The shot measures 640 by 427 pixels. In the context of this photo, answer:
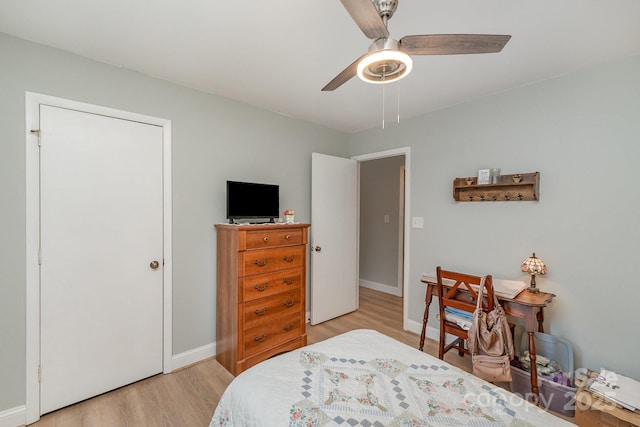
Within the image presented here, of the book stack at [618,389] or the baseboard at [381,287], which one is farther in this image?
the baseboard at [381,287]

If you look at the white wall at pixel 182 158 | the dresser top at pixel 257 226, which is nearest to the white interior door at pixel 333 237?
the white wall at pixel 182 158

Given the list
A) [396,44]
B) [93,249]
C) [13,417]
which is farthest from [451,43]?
[13,417]

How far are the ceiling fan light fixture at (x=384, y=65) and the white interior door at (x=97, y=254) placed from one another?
1.84m

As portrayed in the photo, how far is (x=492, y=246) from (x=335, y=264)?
173 cm

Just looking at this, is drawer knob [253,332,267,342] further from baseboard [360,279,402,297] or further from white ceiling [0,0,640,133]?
baseboard [360,279,402,297]

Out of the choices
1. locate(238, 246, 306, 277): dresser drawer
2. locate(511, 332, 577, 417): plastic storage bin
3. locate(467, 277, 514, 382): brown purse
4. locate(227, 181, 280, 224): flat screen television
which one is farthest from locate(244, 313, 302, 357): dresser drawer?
locate(511, 332, 577, 417): plastic storage bin

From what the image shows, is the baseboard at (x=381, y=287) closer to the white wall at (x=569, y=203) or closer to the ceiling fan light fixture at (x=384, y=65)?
the white wall at (x=569, y=203)

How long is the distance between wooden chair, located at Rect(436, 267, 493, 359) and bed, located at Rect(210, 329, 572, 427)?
0.85 metres

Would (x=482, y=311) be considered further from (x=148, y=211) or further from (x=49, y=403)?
(x=49, y=403)

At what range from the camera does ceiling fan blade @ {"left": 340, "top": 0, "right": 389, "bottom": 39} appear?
993 mm

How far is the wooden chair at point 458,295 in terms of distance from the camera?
2.01m

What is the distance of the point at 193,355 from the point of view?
96.3 inches

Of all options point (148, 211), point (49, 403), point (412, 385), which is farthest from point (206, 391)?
point (412, 385)

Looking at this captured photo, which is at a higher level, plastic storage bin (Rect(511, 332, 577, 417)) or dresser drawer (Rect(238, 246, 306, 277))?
dresser drawer (Rect(238, 246, 306, 277))
